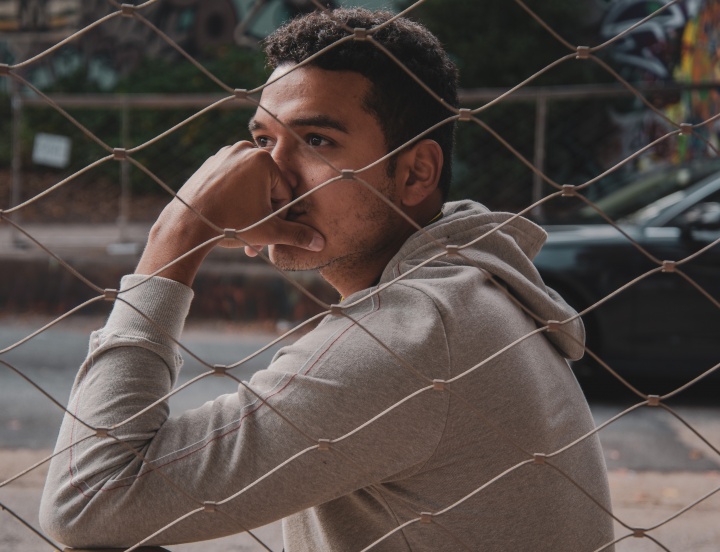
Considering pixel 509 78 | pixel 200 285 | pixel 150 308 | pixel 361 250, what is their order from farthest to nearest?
pixel 509 78 < pixel 200 285 < pixel 361 250 < pixel 150 308

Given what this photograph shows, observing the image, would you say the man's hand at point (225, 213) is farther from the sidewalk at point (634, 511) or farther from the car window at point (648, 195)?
the car window at point (648, 195)

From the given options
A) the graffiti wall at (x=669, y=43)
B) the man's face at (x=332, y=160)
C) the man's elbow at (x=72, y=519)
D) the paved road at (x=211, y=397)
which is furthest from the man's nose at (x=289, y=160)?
the graffiti wall at (x=669, y=43)

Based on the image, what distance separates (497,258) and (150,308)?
550mm

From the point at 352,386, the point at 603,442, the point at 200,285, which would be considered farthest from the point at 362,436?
the point at 200,285

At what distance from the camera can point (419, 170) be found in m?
1.76

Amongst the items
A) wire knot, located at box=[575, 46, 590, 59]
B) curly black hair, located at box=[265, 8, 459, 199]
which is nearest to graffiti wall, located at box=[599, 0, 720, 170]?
curly black hair, located at box=[265, 8, 459, 199]

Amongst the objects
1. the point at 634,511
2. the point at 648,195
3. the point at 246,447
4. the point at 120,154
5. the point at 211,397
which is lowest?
the point at 211,397

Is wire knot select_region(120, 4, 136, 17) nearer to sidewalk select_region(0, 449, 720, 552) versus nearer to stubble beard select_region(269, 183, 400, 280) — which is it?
stubble beard select_region(269, 183, 400, 280)

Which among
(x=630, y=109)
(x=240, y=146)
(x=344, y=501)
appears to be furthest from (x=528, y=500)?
(x=630, y=109)

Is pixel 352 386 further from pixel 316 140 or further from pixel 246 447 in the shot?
pixel 316 140

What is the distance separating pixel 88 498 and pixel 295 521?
0.40 metres

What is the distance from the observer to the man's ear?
5.73 feet

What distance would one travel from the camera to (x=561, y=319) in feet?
5.34

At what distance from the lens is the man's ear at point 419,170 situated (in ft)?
5.73
